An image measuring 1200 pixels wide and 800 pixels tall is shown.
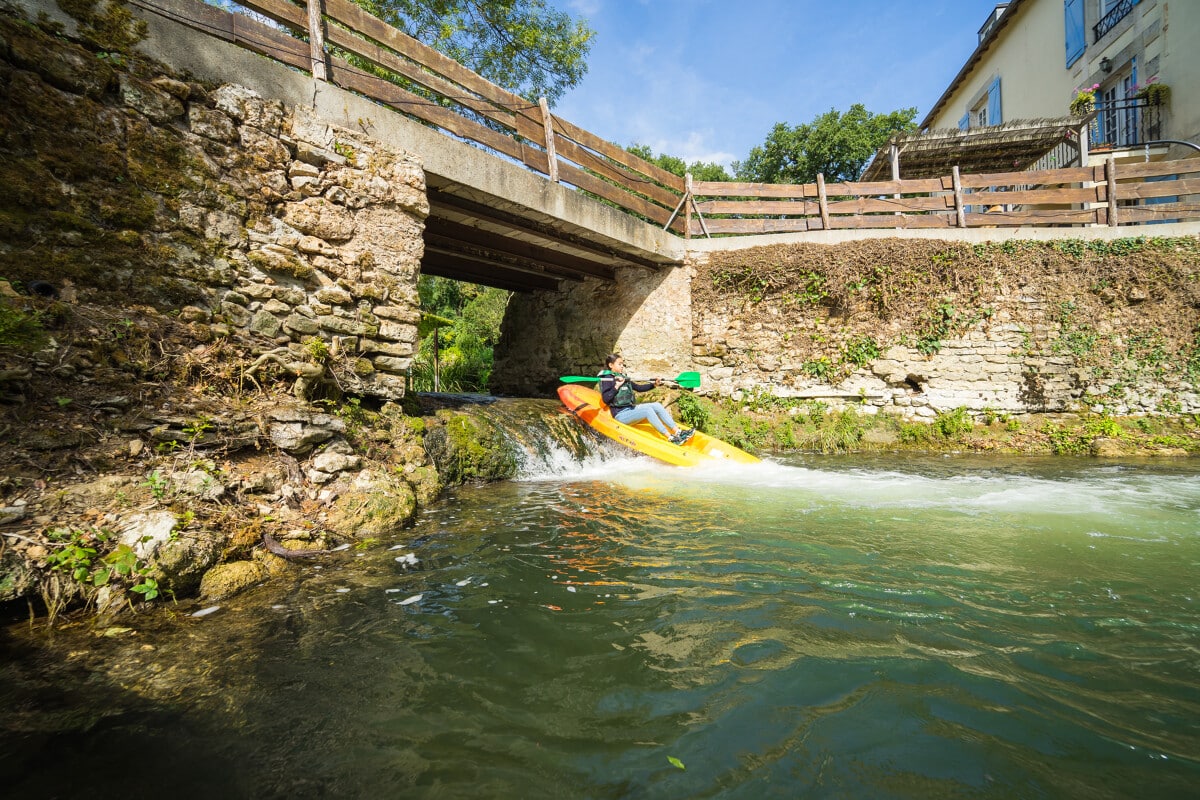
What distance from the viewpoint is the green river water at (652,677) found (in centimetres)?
150

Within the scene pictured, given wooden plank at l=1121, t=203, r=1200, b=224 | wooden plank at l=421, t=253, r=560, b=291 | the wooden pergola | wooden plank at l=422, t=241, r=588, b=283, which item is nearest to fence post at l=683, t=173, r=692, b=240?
wooden plank at l=422, t=241, r=588, b=283

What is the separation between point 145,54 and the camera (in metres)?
3.84

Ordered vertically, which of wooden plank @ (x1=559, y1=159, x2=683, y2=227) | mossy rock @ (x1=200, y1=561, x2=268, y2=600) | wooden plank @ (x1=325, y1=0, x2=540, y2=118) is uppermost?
wooden plank @ (x1=325, y1=0, x2=540, y2=118)

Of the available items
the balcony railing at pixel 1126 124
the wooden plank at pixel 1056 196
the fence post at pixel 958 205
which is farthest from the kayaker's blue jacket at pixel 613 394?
the balcony railing at pixel 1126 124

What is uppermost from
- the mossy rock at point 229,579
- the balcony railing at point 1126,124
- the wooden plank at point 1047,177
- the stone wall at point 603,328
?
the balcony railing at point 1126,124

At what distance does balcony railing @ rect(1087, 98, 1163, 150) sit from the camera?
39.1 ft

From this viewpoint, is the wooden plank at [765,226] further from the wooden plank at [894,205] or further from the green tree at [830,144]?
the green tree at [830,144]

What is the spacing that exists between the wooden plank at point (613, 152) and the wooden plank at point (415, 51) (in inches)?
30.9

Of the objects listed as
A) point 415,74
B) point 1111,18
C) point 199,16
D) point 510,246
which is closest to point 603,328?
point 510,246

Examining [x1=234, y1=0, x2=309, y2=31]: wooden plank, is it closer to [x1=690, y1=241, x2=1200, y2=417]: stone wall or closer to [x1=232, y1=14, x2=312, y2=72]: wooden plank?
[x1=232, y1=14, x2=312, y2=72]: wooden plank

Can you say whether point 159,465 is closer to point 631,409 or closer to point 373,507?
point 373,507

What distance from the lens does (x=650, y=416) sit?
7.68 m

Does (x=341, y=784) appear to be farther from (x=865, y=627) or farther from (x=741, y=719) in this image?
(x=865, y=627)

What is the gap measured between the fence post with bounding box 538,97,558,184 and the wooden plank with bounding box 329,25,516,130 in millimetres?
580
